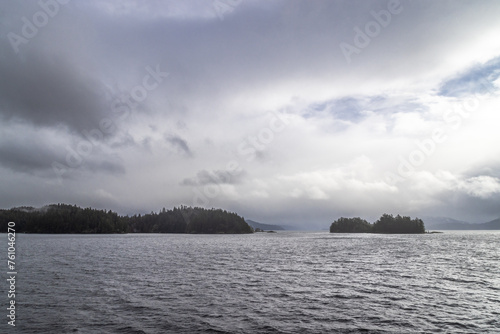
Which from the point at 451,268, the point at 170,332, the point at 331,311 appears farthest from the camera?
the point at 451,268

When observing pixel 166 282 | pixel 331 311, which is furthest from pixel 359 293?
pixel 166 282

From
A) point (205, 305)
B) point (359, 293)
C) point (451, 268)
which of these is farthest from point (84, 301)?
point (451, 268)

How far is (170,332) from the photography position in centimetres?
2820

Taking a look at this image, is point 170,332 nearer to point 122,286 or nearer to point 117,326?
point 117,326

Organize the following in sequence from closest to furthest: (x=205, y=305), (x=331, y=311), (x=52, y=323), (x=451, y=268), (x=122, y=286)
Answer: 1. (x=52, y=323)
2. (x=331, y=311)
3. (x=205, y=305)
4. (x=122, y=286)
5. (x=451, y=268)

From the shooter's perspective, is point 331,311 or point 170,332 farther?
point 331,311

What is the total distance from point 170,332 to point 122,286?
2644 centimetres

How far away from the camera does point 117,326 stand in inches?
1179

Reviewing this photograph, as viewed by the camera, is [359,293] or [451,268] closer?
[359,293]

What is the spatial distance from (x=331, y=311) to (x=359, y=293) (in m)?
11.9

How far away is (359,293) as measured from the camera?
148 ft

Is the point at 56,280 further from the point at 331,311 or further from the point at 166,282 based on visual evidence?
the point at 331,311

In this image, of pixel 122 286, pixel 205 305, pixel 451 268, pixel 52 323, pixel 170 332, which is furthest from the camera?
pixel 451 268

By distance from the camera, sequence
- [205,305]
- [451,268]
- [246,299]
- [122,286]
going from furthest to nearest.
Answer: [451,268], [122,286], [246,299], [205,305]
